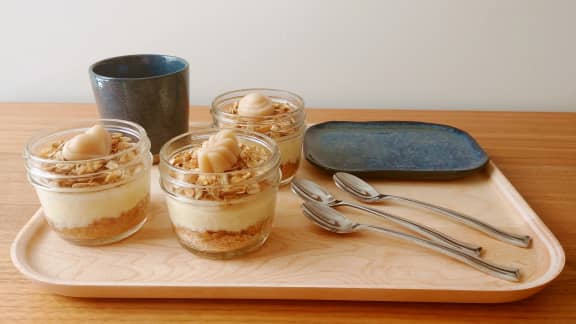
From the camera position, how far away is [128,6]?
1.11 m

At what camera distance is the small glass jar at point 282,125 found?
77cm

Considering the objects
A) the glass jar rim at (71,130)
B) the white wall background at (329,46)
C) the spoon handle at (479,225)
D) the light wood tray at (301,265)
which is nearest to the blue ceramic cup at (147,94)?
the glass jar rim at (71,130)

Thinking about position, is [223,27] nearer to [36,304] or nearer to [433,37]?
[433,37]

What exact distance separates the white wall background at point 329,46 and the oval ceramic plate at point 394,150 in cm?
23

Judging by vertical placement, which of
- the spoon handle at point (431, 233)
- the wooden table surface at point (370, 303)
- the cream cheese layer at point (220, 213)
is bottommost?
the wooden table surface at point (370, 303)

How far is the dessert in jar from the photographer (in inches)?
22.8

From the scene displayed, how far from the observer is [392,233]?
2.09ft

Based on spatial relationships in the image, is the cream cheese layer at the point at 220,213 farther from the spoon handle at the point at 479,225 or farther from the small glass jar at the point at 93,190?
the spoon handle at the point at 479,225

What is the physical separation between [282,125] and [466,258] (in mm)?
339

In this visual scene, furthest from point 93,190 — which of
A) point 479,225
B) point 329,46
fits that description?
point 329,46

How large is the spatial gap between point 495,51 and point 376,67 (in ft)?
0.90

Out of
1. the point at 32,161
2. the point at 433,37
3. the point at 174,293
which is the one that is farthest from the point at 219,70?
the point at 174,293

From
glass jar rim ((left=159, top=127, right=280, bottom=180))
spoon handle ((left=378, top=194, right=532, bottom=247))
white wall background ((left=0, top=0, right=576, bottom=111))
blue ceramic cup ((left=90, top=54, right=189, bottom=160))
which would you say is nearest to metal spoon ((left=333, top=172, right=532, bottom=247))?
spoon handle ((left=378, top=194, right=532, bottom=247))

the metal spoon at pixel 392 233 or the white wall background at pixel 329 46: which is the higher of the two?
the white wall background at pixel 329 46
